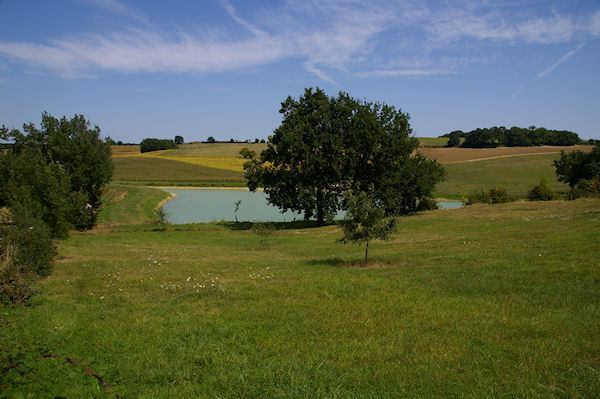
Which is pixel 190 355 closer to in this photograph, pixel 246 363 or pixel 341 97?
pixel 246 363

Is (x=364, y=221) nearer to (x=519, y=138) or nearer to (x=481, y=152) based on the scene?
(x=481, y=152)

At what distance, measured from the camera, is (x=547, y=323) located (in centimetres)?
921

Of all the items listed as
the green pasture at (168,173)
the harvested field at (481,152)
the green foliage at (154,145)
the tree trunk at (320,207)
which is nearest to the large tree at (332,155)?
the tree trunk at (320,207)

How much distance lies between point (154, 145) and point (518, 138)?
435 ft

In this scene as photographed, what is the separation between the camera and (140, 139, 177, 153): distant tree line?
165 m

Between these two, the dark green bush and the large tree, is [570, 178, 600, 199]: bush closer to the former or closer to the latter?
the large tree

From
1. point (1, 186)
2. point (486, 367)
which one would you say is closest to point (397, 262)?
point (486, 367)

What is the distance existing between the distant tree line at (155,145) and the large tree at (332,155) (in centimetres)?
12540

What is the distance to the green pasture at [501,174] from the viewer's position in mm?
86500

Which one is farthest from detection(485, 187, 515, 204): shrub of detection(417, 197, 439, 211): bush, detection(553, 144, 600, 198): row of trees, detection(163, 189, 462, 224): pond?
detection(163, 189, 462, 224): pond

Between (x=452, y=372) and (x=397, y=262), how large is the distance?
12.8m

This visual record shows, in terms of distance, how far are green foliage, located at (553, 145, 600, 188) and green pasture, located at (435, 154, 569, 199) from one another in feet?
33.2

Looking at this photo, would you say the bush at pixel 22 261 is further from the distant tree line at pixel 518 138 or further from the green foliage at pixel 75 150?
the distant tree line at pixel 518 138

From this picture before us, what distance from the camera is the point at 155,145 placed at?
6555 inches
